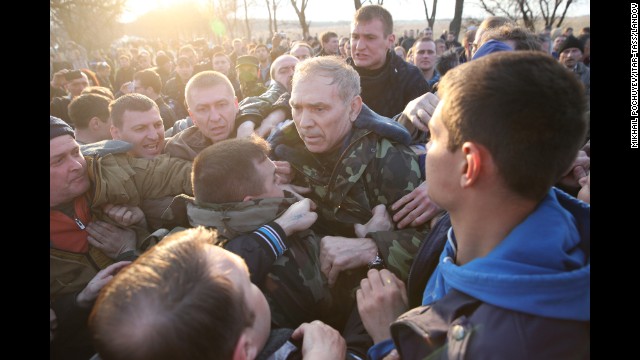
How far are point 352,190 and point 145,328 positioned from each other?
172 cm

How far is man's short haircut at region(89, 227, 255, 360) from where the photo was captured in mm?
1101

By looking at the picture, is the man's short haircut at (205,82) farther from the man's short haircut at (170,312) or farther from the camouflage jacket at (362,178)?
the man's short haircut at (170,312)

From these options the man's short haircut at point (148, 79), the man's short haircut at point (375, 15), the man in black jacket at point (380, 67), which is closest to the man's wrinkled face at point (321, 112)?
the man in black jacket at point (380, 67)

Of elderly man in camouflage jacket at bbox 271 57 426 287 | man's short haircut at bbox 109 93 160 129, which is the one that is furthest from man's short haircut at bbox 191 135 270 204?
man's short haircut at bbox 109 93 160 129

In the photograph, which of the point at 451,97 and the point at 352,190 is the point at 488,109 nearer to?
the point at 451,97

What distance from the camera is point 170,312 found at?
1113mm

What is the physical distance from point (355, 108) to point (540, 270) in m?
1.82

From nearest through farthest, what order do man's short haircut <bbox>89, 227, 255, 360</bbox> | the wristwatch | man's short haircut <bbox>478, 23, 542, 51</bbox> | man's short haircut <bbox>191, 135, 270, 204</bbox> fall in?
man's short haircut <bbox>89, 227, 255, 360</bbox>, man's short haircut <bbox>191, 135, 270, 204</bbox>, the wristwatch, man's short haircut <bbox>478, 23, 542, 51</bbox>

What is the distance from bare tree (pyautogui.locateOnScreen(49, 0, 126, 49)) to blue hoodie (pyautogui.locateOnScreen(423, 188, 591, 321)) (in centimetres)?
2259

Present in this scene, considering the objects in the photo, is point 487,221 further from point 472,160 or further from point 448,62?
point 448,62

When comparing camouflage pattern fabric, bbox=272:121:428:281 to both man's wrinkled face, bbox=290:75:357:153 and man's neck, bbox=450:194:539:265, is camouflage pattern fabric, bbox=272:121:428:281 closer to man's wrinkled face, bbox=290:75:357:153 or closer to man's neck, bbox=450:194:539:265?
man's wrinkled face, bbox=290:75:357:153

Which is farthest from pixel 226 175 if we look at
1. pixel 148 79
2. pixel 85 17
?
pixel 85 17
